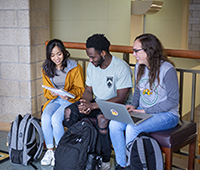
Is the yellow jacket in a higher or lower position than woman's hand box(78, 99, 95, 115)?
higher

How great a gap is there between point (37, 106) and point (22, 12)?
1.10 metres

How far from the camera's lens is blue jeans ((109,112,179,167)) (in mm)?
2125

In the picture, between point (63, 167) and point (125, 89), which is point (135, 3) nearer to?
point (125, 89)

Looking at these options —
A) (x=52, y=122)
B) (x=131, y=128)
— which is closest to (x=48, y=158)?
(x=52, y=122)

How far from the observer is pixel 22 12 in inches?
128

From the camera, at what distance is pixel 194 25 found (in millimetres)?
9234

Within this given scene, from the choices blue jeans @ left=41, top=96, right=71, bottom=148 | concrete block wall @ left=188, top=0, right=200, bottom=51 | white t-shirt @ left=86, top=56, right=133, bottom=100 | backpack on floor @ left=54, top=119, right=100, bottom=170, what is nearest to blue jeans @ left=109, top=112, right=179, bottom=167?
backpack on floor @ left=54, top=119, right=100, bottom=170

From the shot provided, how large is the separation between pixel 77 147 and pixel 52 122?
16.1 inches

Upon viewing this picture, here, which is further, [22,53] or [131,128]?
[22,53]

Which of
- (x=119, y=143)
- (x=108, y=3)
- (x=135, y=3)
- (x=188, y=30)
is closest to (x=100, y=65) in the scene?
(x=119, y=143)

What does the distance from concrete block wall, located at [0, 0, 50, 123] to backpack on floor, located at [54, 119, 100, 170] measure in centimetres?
117

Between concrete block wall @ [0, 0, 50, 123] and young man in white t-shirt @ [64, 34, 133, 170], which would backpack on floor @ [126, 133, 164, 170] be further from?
concrete block wall @ [0, 0, 50, 123]

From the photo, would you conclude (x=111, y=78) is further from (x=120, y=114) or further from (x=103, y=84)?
(x=120, y=114)

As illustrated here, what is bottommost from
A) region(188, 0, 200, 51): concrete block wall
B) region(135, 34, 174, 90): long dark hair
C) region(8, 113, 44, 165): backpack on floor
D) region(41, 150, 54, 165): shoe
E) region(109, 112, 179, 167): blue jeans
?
region(41, 150, 54, 165): shoe
